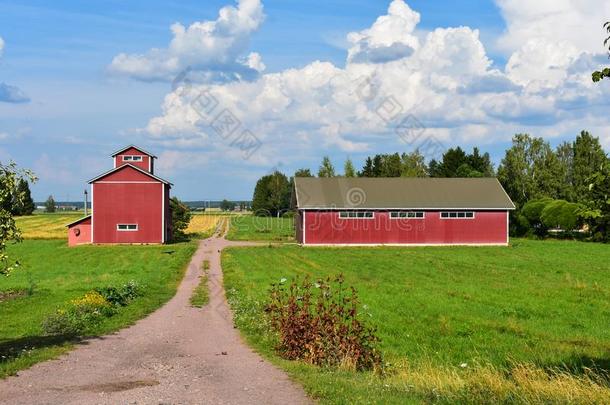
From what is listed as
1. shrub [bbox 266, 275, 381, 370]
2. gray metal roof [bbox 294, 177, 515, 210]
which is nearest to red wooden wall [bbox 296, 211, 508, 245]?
gray metal roof [bbox 294, 177, 515, 210]

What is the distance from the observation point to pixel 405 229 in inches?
→ 2137

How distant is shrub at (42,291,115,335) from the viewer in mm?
15500

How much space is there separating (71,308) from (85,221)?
38.3 meters

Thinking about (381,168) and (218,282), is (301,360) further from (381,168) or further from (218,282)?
(381,168)

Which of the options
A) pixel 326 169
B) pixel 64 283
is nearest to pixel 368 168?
pixel 326 169

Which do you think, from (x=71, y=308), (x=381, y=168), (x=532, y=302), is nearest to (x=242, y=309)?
(x=71, y=308)

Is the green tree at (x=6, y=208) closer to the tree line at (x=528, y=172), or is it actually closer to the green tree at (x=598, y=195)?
the green tree at (x=598, y=195)

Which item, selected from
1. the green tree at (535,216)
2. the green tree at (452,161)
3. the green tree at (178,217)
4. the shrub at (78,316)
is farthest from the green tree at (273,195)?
the shrub at (78,316)

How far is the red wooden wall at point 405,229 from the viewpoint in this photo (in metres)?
53.3

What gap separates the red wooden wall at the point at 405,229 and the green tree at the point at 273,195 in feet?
213

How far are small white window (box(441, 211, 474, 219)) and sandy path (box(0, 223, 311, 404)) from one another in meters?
40.3

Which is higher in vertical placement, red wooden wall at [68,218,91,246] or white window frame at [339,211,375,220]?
white window frame at [339,211,375,220]

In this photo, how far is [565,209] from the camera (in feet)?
194

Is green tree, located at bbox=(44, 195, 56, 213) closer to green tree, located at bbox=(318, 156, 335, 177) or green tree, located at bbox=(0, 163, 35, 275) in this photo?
green tree, located at bbox=(318, 156, 335, 177)
